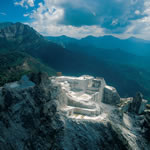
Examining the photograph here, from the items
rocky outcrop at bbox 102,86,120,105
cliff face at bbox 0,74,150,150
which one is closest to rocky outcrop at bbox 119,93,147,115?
rocky outcrop at bbox 102,86,120,105

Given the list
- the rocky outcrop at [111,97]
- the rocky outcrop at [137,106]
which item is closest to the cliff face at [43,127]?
the rocky outcrop at [137,106]

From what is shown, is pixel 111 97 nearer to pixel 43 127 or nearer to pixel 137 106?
pixel 137 106

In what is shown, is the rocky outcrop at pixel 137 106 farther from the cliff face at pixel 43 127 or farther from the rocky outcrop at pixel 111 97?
the cliff face at pixel 43 127

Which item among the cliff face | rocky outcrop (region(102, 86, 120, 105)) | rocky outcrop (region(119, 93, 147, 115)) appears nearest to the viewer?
the cliff face

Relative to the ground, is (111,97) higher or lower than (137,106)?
higher

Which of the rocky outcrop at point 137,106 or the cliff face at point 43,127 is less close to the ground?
the cliff face at point 43,127

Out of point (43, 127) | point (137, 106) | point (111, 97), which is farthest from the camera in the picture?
point (111, 97)

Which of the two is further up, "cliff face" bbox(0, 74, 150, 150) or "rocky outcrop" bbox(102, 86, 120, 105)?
"cliff face" bbox(0, 74, 150, 150)

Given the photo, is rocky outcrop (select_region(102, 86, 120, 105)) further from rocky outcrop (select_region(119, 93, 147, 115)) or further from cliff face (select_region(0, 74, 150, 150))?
cliff face (select_region(0, 74, 150, 150))

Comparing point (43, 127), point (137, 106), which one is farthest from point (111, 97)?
point (43, 127)

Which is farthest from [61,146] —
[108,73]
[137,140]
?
[108,73]

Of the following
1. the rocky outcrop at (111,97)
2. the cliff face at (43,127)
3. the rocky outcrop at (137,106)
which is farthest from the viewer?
the rocky outcrop at (111,97)
